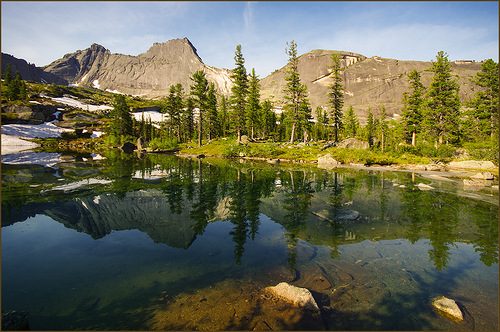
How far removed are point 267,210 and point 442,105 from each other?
44495 millimetres

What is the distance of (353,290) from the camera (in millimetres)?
8102

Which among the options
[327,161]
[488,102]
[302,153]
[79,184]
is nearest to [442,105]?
[488,102]

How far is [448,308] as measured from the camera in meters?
7.11

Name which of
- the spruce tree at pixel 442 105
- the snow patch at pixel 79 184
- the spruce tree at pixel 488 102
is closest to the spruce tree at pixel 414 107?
the spruce tree at pixel 442 105

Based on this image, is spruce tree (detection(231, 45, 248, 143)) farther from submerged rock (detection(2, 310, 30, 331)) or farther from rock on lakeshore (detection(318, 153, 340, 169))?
submerged rock (detection(2, 310, 30, 331))

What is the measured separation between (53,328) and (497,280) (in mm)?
12699

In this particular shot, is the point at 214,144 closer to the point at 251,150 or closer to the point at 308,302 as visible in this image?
the point at 251,150

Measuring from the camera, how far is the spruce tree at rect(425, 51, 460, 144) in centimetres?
4516

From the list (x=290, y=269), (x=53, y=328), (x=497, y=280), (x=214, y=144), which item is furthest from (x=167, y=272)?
(x=214, y=144)

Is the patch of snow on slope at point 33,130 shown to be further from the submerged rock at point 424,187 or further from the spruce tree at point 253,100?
the submerged rock at point 424,187

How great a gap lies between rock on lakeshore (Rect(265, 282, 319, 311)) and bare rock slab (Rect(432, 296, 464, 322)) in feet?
10.7

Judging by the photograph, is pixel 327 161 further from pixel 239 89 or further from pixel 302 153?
pixel 239 89

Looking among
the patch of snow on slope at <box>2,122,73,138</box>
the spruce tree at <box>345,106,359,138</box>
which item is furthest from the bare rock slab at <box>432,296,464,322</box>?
the patch of snow on slope at <box>2,122,73,138</box>

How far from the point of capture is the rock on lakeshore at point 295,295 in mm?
7078
